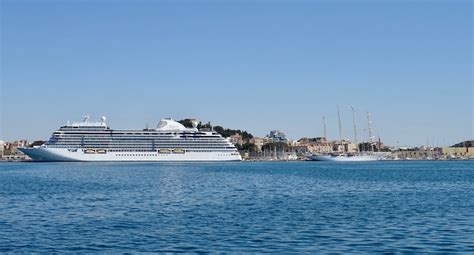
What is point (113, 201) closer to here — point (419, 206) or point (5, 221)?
point (5, 221)

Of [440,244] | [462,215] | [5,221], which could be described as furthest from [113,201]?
[440,244]

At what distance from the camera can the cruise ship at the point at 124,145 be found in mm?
134750

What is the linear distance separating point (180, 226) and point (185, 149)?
385 ft

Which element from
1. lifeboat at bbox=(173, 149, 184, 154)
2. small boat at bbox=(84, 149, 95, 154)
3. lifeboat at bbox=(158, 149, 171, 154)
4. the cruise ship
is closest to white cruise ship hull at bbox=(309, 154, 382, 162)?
the cruise ship

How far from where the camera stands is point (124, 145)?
452ft

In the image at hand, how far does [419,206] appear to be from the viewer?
107 ft

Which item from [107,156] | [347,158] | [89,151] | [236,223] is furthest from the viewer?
[347,158]

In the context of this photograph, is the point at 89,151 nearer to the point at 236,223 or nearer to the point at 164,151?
the point at 164,151

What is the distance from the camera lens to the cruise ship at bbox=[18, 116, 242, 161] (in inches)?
5305

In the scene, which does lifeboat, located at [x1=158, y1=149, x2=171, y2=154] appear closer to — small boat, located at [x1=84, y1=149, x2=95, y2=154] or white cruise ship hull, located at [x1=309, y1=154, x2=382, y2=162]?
small boat, located at [x1=84, y1=149, x2=95, y2=154]

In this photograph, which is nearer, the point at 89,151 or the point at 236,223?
the point at 236,223

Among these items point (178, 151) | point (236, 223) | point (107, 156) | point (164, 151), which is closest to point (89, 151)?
point (107, 156)

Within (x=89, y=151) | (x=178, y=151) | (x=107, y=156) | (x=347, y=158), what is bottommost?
(x=347, y=158)

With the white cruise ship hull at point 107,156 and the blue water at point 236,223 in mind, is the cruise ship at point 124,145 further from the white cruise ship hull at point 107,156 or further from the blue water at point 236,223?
the blue water at point 236,223
